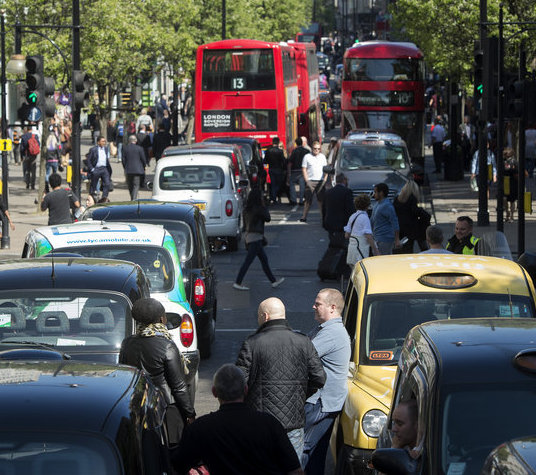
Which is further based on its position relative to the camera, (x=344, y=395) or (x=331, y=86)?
(x=331, y=86)

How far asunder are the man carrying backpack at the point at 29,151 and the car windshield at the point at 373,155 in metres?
12.5

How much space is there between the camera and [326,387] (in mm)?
8078

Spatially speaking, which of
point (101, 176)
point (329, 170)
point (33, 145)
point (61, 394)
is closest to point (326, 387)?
point (61, 394)

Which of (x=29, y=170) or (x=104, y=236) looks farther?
(x=29, y=170)

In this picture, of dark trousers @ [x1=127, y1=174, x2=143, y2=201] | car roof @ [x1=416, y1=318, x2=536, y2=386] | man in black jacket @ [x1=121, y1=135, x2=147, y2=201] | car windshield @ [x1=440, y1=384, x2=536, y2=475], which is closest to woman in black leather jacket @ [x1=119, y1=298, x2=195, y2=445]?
car roof @ [x1=416, y1=318, x2=536, y2=386]

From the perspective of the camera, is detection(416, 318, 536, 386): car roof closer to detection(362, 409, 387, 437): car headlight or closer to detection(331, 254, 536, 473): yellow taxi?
detection(362, 409, 387, 437): car headlight

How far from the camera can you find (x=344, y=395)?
8.10 m

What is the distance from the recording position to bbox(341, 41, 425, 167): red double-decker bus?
41188 millimetres

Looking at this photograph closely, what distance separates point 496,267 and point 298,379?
191cm

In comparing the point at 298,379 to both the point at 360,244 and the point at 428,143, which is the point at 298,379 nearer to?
the point at 360,244

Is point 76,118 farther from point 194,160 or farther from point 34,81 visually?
point 194,160

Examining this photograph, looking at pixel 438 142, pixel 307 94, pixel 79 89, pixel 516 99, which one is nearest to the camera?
pixel 516 99

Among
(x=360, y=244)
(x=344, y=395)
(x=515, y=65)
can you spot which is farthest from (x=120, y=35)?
(x=344, y=395)

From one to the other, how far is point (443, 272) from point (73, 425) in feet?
14.3
